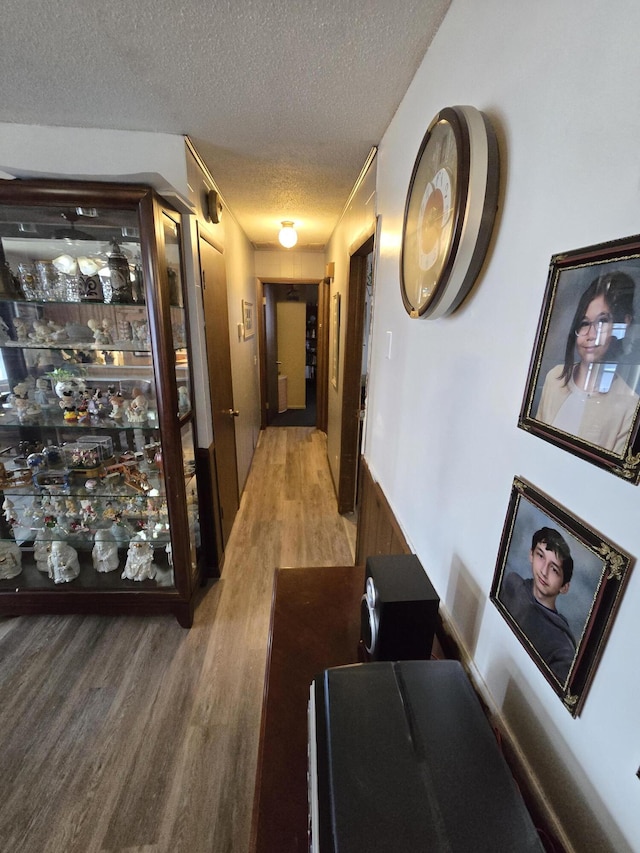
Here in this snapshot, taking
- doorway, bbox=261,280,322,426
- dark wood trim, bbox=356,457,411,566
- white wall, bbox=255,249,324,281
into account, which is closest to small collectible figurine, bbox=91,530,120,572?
dark wood trim, bbox=356,457,411,566

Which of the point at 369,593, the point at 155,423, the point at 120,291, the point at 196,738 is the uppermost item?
the point at 120,291

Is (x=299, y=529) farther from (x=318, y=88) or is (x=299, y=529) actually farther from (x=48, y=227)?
(x=318, y=88)

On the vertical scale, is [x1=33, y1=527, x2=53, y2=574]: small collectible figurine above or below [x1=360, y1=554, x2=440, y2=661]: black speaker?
below

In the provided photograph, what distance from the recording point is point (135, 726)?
1.36 m

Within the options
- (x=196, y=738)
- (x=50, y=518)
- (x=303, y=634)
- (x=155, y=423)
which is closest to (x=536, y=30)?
(x=303, y=634)

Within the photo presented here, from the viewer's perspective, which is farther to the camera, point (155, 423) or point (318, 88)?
point (155, 423)

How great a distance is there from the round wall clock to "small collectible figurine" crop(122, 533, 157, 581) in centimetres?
181

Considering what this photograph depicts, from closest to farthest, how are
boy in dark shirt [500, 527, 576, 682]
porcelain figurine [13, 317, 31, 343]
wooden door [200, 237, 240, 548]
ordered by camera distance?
boy in dark shirt [500, 527, 576, 682] → porcelain figurine [13, 317, 31, 343] → wooden door [200, 237, 240, 548]

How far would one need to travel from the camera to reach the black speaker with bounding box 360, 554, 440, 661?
2.35 feet

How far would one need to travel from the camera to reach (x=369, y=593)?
80 centimetres

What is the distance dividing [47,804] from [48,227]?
2.18m

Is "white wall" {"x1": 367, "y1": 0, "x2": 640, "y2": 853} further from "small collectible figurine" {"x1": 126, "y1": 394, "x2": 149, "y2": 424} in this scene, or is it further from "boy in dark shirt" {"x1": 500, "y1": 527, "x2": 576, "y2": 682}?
"small collectible figurine" {"x1": 126, "y1": 394, "x2": 149, "y2": 424}

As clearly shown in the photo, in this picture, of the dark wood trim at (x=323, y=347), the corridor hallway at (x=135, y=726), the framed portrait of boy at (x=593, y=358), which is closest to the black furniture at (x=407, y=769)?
the framed portrait of boy at (x=593, y=358)

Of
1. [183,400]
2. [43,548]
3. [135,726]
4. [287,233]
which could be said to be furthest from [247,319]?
[135,726]
